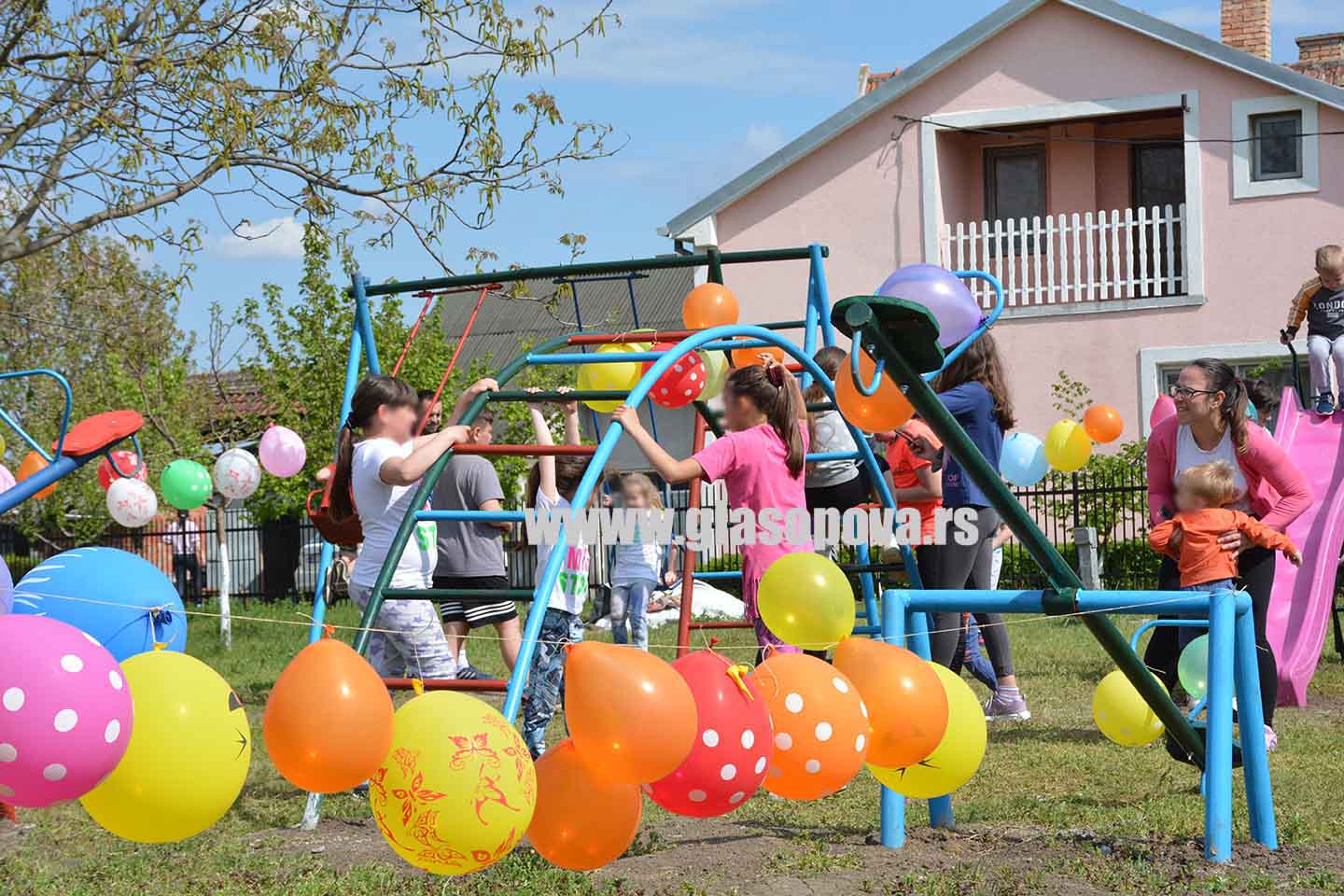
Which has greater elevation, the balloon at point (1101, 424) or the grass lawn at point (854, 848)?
the balloon at point (1101, 424)

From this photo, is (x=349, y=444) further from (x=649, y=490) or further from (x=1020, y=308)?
(x=1020, y=308)

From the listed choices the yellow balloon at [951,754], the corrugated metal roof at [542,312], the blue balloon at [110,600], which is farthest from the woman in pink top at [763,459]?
the corrugated metal roof at [542,312]

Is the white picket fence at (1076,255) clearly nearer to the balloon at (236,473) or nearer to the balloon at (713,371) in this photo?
the balloon at (236,473)

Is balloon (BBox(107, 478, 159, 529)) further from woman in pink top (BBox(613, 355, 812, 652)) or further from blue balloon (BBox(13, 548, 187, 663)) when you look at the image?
blue balloon (BBox(13, 548, 187, 663))

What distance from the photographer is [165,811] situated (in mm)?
2635

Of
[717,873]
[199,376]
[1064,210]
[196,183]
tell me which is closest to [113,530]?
[199,376]

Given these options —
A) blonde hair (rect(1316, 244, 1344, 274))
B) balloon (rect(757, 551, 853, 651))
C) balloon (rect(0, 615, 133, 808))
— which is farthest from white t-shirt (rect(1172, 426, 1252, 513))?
blonde hair (rect(1316, 244, 1344, 274))

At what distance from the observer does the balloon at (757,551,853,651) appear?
3633mm

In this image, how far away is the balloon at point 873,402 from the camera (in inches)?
150

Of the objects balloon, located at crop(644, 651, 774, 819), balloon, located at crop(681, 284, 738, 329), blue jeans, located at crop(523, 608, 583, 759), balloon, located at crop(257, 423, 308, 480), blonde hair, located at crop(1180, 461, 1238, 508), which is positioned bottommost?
blue jeans, located at crop(523, 608, 583, 759)

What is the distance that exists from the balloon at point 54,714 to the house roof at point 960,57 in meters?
16.1

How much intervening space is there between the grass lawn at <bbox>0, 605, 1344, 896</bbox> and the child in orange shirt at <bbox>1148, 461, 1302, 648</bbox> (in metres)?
0.75

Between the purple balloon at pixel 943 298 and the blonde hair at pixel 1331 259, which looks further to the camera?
the blonde hair at pixel 1331 259

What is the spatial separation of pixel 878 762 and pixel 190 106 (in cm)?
623
